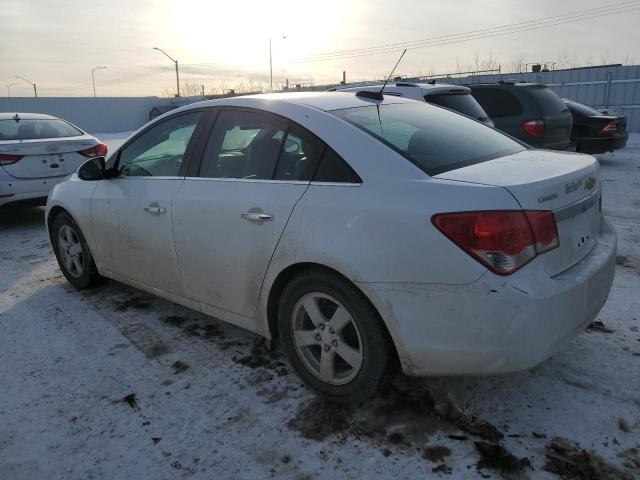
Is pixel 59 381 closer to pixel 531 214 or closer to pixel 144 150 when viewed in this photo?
pixel 144 150

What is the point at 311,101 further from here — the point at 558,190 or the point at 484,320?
the point at 484,320

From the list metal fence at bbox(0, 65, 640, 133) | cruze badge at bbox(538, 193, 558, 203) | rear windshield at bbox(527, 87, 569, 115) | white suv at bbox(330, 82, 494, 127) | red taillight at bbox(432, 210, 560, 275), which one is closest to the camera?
red taillight at bbox(432, 210, 560, 275)

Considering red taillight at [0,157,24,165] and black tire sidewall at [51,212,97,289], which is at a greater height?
red taillight at [0,157,24,165]

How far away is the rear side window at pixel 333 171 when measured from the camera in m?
2.59

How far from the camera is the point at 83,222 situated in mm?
4305

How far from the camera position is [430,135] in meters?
3.01

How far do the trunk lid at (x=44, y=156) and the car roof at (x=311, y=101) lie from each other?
4.27m

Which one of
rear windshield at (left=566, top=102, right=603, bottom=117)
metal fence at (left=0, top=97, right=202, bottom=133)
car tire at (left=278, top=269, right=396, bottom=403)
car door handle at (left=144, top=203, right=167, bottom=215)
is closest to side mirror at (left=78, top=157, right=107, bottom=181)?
car door handle at (left=144, top=203, right=167, bottom=215)

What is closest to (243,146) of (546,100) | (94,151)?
(94,151)

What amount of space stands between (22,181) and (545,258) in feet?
21.3

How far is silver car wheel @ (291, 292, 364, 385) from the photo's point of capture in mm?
2641

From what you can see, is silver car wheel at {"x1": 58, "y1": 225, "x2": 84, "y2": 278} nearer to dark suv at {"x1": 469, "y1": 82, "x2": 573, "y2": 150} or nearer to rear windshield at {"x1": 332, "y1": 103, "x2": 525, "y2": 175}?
rear windshield at {"x1": 332, "y1": 103, "x2": 525, "y2": 175}

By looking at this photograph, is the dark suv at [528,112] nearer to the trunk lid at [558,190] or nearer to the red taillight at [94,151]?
the trunk lid at [558,190]

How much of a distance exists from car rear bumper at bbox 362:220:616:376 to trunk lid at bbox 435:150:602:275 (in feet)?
0.33
